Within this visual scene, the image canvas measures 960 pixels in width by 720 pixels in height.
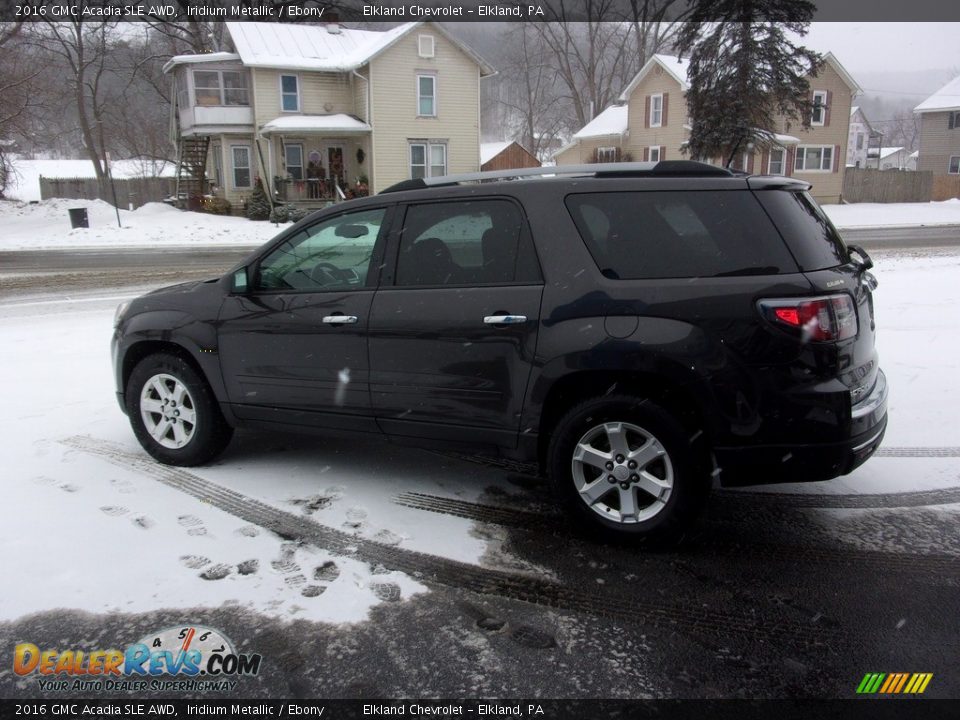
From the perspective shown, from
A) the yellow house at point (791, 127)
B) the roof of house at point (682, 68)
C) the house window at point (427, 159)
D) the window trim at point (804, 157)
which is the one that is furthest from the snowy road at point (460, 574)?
the window trim at point (804, 157)

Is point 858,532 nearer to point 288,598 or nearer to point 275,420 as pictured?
point 288,598

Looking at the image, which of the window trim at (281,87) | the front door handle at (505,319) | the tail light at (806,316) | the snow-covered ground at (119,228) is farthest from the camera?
the window trim at (281,87)

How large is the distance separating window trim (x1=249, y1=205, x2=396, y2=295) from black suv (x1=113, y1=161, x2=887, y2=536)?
0.04ft

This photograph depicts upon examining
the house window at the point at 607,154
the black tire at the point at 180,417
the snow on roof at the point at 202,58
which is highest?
the snow on roof at the point at 202,58

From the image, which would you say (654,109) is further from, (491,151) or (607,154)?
(491,151)

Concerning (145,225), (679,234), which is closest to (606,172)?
(679,234)

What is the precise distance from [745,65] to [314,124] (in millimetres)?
17683

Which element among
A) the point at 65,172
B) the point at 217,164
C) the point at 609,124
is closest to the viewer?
the point at 217,164

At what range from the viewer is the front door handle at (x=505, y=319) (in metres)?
3.77

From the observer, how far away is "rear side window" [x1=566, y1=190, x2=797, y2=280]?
3490 mm

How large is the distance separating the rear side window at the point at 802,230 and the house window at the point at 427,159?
100.0 ft

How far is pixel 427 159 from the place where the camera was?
3369 cm

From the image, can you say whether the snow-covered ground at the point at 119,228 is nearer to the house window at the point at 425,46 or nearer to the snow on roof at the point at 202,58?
the snow on roof at the point at 202,58

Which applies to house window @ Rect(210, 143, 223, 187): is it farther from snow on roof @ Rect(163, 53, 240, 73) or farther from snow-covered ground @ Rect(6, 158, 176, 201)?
snow-covered ground @ Rect(6, 158, 176, 201)
